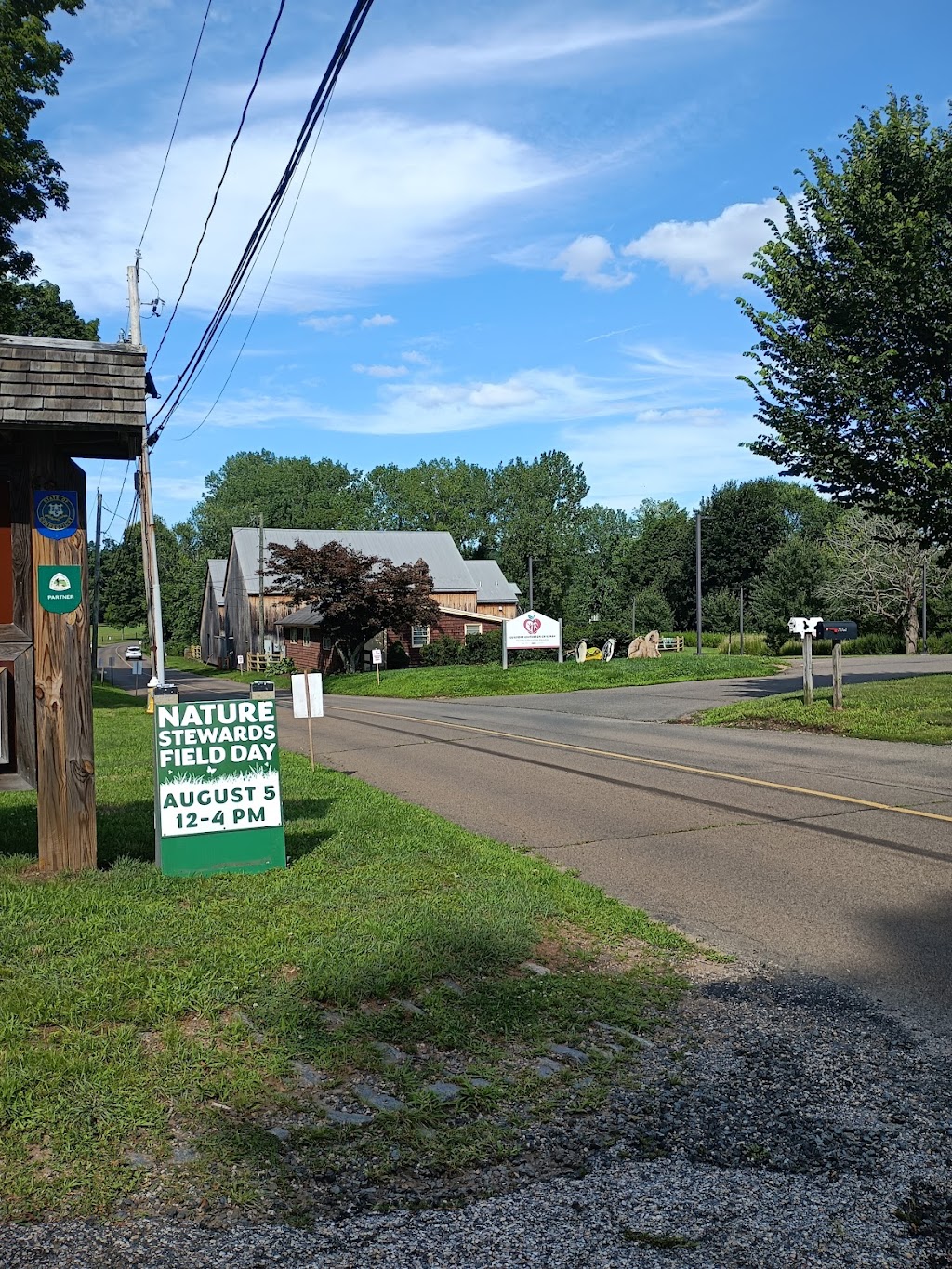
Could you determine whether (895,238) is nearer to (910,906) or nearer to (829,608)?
(910,906)

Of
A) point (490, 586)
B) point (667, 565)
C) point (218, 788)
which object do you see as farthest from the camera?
point (667, 565)

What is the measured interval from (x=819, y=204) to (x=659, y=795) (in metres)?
13.2

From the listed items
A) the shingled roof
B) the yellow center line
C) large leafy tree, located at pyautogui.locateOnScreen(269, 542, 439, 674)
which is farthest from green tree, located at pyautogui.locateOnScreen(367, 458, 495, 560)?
the shingled roof

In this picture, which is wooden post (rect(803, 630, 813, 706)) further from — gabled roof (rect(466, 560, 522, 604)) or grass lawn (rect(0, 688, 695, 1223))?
gabled roof (rect(466, 560, 522, 604))

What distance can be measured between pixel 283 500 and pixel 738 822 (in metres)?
102

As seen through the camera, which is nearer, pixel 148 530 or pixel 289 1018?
pixel 289 1018

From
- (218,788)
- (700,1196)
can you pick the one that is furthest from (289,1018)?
(218,788)

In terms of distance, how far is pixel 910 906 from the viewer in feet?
22.4

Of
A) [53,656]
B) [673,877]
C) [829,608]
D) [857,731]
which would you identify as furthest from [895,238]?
[829,608]

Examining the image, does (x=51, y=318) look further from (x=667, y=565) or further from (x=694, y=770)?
(x=667, y=565)

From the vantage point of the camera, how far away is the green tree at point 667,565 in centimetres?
9225

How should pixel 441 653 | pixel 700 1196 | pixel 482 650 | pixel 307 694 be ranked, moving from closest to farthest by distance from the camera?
pixel 700 1196 → pixel 307 694 → pixel 482 650 → pixel 441 653

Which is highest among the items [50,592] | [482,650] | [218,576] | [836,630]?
[218,576]

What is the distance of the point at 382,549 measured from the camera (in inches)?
2564
